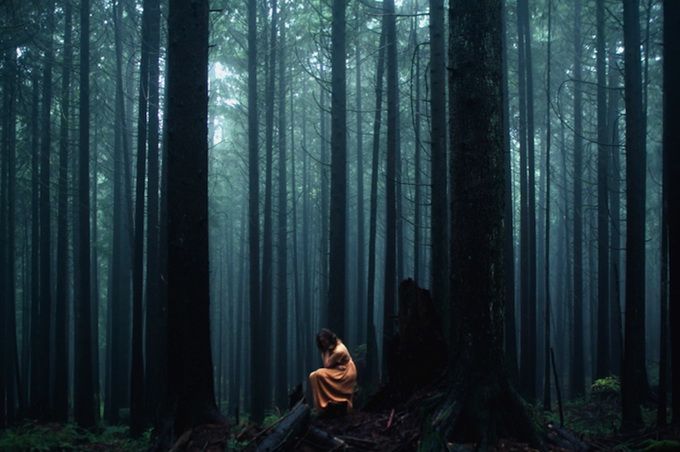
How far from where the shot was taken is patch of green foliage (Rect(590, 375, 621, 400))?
50.0 feet

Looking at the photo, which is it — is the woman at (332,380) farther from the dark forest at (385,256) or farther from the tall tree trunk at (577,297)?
the tall tree trunk at (577,297)

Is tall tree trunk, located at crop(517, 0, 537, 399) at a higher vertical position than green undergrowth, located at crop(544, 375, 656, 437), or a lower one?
higher

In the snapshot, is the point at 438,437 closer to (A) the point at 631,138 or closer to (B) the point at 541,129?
(A) the point at 631,138

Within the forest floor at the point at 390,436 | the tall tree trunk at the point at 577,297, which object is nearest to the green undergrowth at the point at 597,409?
Result: the tall tree trunk at the point at 577,297

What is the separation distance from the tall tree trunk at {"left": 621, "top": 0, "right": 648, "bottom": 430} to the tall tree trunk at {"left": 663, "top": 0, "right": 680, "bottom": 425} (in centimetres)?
126

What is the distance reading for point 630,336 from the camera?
959 cm

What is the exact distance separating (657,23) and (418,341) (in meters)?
16.5

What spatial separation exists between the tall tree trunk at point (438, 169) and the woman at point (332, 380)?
262cm

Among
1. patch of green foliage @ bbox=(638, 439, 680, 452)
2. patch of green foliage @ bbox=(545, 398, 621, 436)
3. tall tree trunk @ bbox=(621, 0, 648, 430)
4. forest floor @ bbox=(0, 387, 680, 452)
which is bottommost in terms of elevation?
patch of green foliage @ bbox=(545, 398, 621, 436)

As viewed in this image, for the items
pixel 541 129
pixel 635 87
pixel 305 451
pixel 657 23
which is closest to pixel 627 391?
pixel 635 87

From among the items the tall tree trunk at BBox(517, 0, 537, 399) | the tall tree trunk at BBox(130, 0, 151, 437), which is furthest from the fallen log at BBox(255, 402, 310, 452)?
the tall tree trunk at BBox(517, 0, 537, 399)

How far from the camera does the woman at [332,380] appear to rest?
849 cm

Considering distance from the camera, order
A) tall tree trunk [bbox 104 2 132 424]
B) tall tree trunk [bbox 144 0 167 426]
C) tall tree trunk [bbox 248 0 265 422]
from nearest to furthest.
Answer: tall tree trunk [bbox 144 0 167 426] < tall tree trunk [bbox 248 0 265 422] < tall tree trunk [bbox 104 2 132 424]

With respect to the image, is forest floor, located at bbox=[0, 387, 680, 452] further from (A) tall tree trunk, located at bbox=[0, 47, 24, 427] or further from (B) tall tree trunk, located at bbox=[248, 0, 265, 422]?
(A) tall tree trunk, located at bbox=[0, 47, 24, 427]
